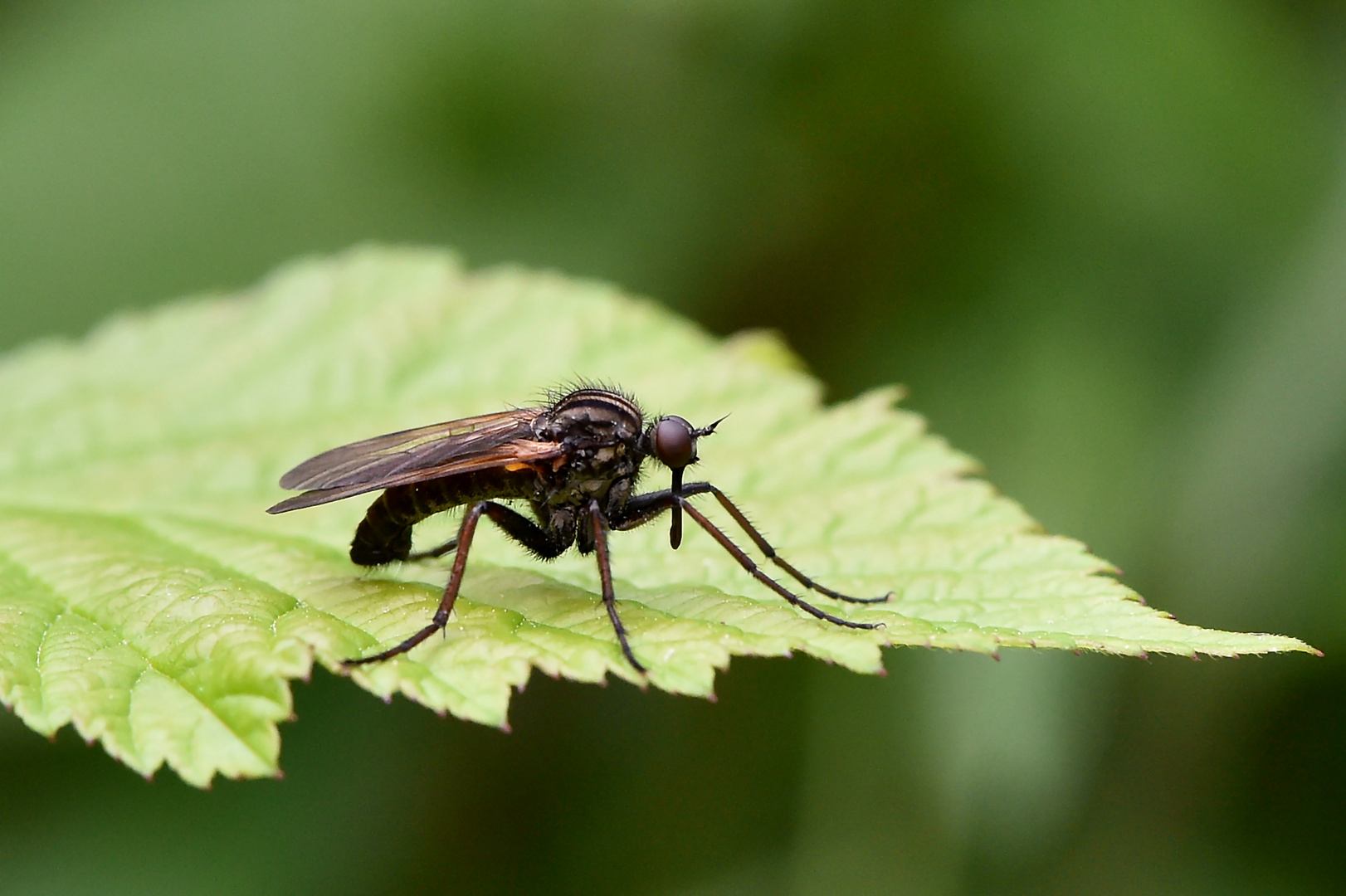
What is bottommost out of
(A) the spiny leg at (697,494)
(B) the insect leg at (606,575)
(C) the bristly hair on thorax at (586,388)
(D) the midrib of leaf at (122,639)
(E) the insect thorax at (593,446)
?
(D) the midrib of leaf at (122,639)

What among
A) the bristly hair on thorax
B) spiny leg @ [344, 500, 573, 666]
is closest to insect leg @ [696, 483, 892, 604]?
the bristly hair on thorax

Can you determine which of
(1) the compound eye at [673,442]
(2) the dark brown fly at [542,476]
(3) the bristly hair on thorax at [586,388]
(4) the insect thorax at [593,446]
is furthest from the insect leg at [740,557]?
(3) the bristly hair on thorax at [586,388]

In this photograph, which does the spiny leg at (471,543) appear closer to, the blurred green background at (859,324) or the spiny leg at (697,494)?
the spiny leg at (697,494)

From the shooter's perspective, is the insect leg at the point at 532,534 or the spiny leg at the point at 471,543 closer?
the spiny leg at the point at 471,543

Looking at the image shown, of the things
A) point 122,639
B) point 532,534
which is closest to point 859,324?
point 532,534

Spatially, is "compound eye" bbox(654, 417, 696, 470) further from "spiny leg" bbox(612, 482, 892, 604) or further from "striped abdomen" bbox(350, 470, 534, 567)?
"striped abdomen" bbox(350, 470, 534, 567)

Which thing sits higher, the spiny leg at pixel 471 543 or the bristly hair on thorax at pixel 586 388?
the bristly hair on thorax at pixel 586 388

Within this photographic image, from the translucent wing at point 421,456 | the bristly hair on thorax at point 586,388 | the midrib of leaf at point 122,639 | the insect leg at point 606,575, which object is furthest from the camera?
the bristly hair on thorax at point 586,388
